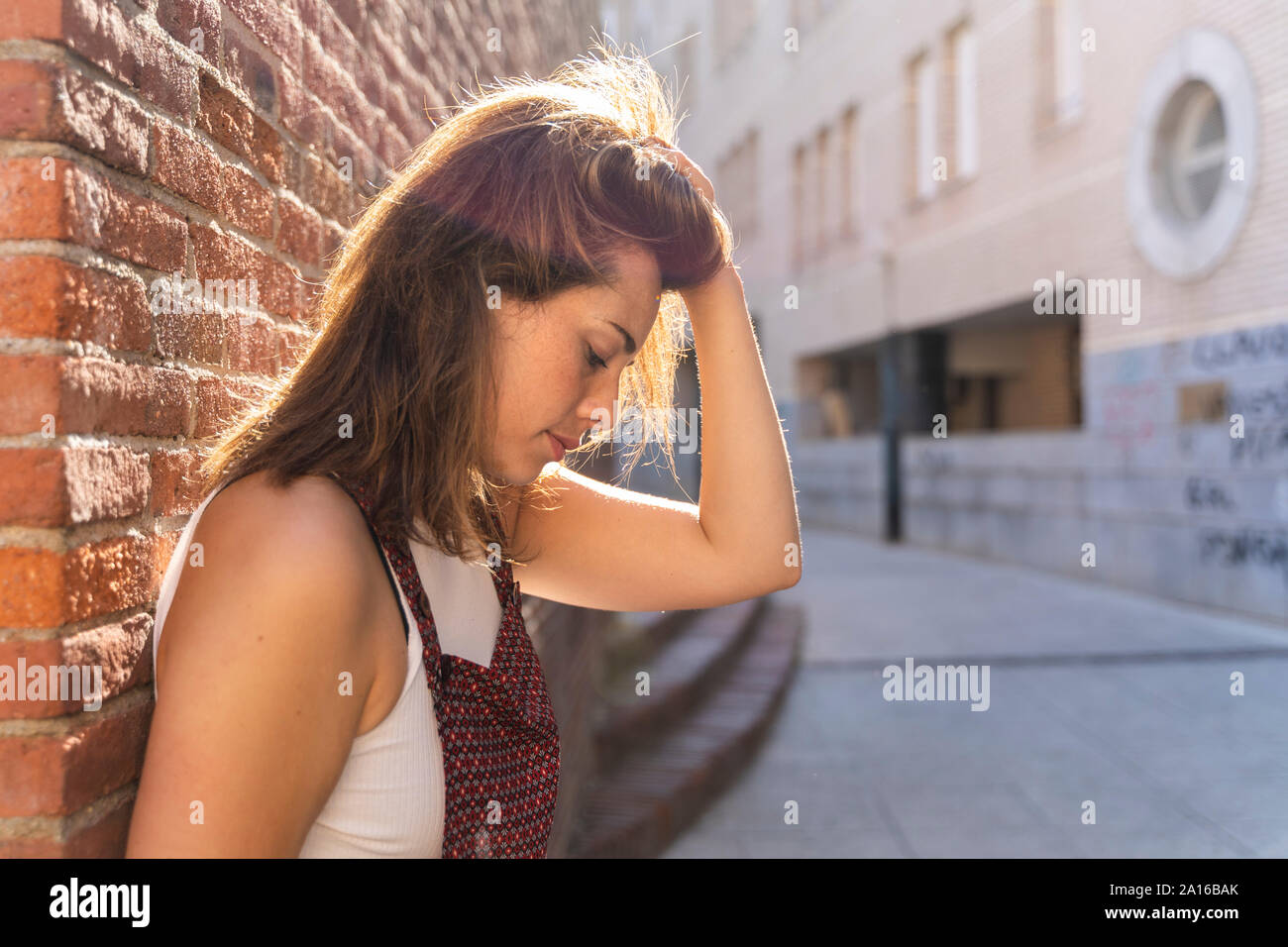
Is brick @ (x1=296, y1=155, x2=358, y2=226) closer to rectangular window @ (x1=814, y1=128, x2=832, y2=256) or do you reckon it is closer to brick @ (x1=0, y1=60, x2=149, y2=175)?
brick @ (x1=0, y1=60, x2=149, y2=175)

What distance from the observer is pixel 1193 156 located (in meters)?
9.29

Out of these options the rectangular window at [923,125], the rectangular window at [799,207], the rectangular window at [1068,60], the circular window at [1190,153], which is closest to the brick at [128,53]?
the circular window at [1190,153]

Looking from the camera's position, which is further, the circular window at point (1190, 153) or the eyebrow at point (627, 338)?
the circular window at point (1190, 153)

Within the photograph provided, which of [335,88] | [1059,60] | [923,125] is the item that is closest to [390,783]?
[335,88]

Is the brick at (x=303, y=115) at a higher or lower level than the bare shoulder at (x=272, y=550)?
higher

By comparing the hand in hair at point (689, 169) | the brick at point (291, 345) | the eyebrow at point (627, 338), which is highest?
the hand in hair at point (689, 169)

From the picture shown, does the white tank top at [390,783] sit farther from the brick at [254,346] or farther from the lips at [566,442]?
the brick at [254,346]

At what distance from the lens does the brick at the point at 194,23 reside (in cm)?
144

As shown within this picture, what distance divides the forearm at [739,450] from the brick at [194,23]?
78cm

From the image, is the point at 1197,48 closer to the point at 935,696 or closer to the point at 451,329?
the point at 935,696

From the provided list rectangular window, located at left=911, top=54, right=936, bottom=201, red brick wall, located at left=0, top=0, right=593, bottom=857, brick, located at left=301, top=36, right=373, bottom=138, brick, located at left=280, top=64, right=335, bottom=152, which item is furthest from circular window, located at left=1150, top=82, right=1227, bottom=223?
red brick wall, located at left=0, top=0, right=593, bottom=857

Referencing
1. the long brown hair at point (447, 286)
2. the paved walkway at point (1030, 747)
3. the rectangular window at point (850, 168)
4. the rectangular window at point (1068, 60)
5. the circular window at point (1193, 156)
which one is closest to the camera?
the long brown hair at point (447, 286)

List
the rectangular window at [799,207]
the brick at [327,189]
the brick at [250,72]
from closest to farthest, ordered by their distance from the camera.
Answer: the brick at [250,72], the brick at [327,189], the rectangular window at [799,207]

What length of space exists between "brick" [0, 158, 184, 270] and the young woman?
9.7 inches
